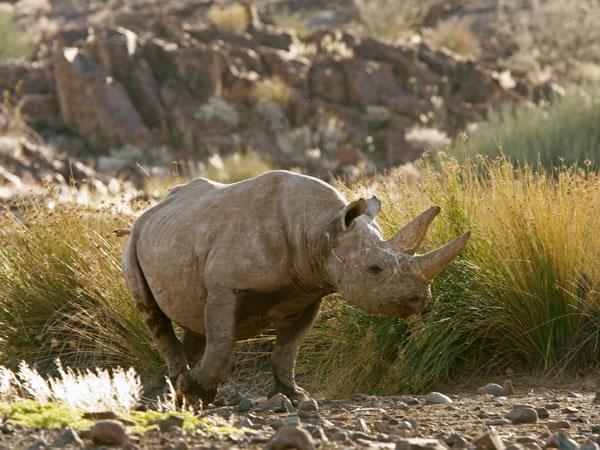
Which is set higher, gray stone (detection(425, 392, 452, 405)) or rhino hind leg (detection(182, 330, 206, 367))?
rhino hind leg (detection(182, 330, 206, 367))

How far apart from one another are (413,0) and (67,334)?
3201 centimetres

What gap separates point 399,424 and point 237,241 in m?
1.32

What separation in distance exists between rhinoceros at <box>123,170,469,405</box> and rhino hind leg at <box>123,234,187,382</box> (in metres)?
0.01

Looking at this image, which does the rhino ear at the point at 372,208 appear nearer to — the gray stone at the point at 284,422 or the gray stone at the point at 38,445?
the gray stone at the point at 284,422

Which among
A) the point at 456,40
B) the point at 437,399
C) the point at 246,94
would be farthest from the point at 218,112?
the point at 437,399

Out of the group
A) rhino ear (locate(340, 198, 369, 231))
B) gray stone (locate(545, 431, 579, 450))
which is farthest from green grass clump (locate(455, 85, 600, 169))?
gray stone (locate(545, 431, 579, 450))

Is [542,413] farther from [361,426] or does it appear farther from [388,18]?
[388,18]

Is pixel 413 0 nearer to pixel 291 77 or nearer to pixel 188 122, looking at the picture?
pixel 291 77

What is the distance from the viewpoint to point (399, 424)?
604cm

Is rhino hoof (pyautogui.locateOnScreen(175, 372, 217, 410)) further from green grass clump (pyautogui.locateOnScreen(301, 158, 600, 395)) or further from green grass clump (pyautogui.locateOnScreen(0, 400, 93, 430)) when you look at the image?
green grass clump (pyautogui.locateOnScreen(301, 158, 600, 395))

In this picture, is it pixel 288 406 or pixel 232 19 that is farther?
pixel 232 19

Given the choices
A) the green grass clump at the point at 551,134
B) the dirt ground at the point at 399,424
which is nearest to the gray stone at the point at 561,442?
the dirt ground at the point at 399,424

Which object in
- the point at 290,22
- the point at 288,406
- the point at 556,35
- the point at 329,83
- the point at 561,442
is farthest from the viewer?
the point at 290,22

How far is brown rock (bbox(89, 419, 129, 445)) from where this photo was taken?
16.1ft
